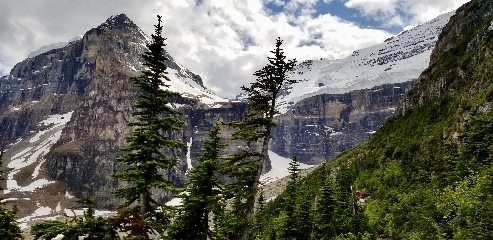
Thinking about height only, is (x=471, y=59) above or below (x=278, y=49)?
above

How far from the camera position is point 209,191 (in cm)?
2016

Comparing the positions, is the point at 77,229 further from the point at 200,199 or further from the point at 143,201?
the point at 200,199

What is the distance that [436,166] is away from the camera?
30.7 m

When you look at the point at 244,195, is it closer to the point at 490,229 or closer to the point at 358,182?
the point at 490,229

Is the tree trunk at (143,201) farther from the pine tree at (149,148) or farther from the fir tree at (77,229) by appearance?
the fir tree at (77,229)

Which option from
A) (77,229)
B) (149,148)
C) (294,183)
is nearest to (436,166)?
(294,183)

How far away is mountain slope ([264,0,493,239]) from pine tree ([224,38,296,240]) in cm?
825

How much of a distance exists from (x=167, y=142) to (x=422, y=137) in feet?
107

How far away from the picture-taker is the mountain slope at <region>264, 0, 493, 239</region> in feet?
57.5

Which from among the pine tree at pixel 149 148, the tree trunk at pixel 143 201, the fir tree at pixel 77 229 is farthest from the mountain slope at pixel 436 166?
the tree trunk at pixel 143 201

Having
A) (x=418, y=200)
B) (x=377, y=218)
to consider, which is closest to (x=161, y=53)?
(x=418, y=200)

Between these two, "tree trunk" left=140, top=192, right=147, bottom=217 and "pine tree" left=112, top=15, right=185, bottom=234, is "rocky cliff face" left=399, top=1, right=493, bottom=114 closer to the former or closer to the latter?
"pine tree" left=112, top=15, right=185, bottom=234

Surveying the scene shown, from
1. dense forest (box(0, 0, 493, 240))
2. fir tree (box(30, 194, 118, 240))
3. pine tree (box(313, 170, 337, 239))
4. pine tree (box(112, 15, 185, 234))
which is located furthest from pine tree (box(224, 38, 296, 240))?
pine tree (box(313, 170, 337, 239))

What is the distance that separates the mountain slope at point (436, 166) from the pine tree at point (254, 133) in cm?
825
